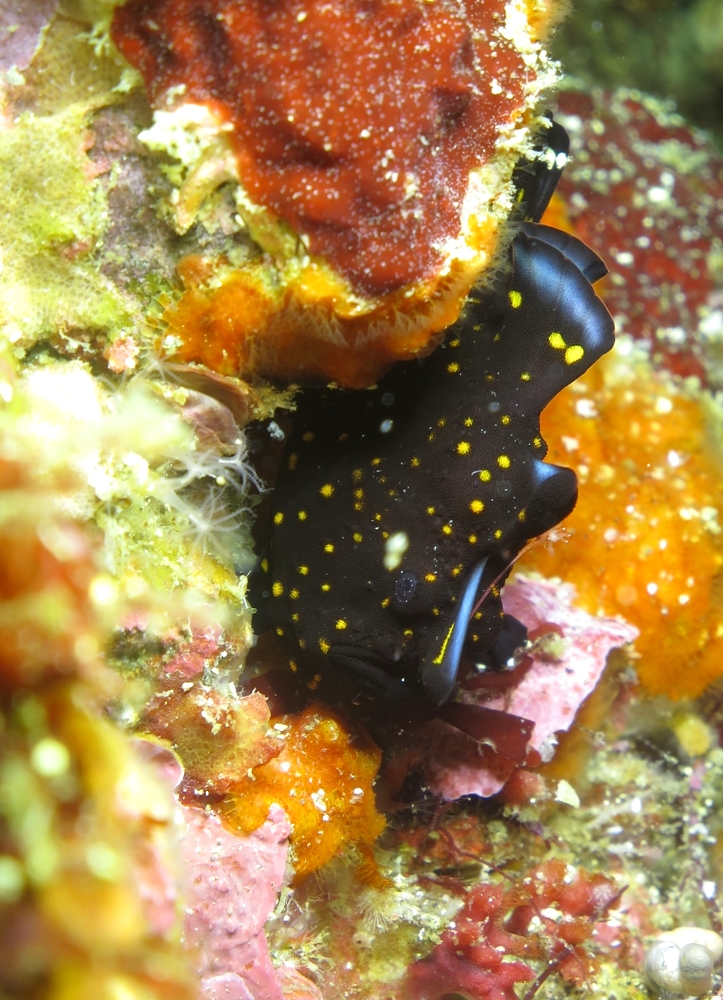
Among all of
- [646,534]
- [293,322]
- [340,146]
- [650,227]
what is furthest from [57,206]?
[650,227]

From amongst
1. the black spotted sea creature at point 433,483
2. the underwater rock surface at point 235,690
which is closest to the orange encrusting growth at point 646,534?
the underwater rock surface at point 235,690

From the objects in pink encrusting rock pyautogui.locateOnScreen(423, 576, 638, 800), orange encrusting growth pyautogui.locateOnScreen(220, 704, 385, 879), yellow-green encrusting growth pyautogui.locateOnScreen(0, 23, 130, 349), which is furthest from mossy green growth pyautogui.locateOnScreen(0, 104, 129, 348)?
pink encrusting rock pyautogui.locateOnScreen(423, 576, 638, 800)

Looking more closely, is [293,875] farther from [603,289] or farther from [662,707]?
[603,289]

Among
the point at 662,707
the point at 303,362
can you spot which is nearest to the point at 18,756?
the point at 303,362

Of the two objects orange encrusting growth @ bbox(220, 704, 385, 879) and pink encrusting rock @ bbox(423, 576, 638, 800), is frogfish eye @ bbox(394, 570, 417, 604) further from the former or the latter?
pink encrusting rock @ bbox(423, 576, 638, 800)

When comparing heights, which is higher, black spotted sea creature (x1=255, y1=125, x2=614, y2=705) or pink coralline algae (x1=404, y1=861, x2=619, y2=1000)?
black spotted sea creature (x1=255, y1=125, x2=614, y2=705)

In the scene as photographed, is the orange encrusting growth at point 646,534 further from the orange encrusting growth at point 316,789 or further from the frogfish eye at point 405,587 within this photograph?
the orange encrusting growth at point 316,789

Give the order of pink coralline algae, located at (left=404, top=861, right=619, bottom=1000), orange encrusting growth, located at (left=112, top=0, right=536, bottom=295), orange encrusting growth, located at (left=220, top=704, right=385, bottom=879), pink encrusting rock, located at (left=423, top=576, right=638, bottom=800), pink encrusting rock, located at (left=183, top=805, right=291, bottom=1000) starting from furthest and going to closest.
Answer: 1. pink encrusting rock, located at (left=423, top=576, right=638, bottom=800)
2. pink coralline algae, located at (left=404, top=861, right=619, bottom=1000)
3. orange encrusting growth, located at (left=220, top=704, right=385, bottom=879)
4. pink encrusting rock, located at (left=183, top=805, right=291, bottom=1000)
5. orange encrusting growth, located at (left=112, top=0, right=536, bottom=295)
